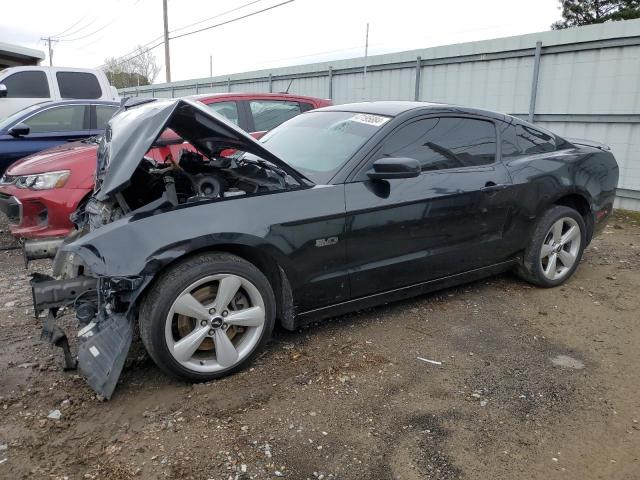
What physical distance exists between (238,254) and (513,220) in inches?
88.1

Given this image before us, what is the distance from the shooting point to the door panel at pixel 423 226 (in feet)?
10.3

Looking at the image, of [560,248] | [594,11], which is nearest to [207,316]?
[560,248]

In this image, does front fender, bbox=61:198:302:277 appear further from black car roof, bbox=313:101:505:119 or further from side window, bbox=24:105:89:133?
side window, bbox=24:105:89:133

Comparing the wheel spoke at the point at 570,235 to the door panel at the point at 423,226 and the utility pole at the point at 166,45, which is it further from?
the utility pole at the point at 166,45

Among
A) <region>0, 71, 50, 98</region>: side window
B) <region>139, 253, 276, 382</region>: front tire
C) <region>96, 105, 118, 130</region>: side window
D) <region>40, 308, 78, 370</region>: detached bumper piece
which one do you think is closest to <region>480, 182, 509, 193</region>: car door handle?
<region>139, 253, 276, 382</region>: front tire

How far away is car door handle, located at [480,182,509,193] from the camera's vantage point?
365 cm

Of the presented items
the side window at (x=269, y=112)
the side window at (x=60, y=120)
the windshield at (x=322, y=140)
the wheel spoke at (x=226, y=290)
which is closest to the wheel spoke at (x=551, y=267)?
the windshield at (x=322, y=140)

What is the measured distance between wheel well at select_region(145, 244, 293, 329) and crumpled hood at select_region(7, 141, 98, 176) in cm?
275

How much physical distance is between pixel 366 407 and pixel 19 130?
580 centimetres

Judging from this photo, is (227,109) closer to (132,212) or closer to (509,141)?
(509,141)

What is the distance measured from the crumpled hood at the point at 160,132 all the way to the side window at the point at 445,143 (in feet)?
2.71

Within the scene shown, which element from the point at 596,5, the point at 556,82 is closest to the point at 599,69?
the point at 556,82

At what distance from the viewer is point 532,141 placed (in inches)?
163

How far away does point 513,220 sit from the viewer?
3867mm
